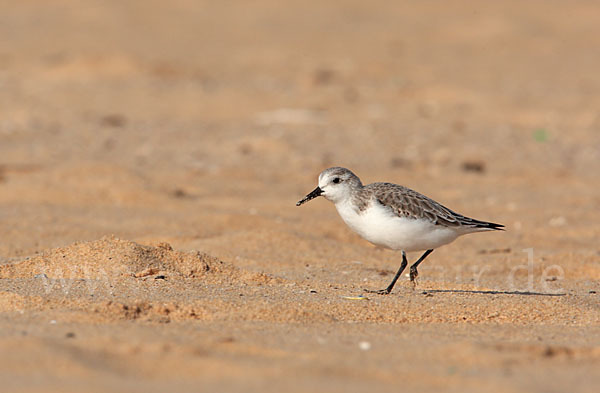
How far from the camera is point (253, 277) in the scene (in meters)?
5.53

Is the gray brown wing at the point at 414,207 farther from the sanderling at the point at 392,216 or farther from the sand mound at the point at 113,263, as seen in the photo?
the sand mound at the point at 113,263

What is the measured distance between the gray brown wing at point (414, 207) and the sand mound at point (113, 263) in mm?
1011

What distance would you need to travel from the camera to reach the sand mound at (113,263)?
211 inches

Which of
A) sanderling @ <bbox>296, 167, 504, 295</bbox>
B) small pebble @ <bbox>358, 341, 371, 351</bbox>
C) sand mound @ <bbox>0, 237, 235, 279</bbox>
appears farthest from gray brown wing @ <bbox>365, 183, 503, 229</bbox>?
small pebble @ <bbox>358, 341, 371, 351</bbox>

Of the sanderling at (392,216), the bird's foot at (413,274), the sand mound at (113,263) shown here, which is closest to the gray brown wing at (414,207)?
the sanderling at (392,216)

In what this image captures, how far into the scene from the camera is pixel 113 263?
542 cm

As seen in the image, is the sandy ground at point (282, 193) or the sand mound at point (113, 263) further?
the sand mound at point (113, 263)

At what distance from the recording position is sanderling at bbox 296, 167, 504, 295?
17.5ft

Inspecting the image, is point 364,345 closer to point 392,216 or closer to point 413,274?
point 392,216

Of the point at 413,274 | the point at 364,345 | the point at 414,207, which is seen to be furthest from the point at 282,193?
the point at 364,345

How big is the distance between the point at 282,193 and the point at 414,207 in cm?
380

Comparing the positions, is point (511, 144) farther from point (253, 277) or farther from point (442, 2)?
point (442, 2)

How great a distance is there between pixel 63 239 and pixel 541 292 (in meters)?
3.46

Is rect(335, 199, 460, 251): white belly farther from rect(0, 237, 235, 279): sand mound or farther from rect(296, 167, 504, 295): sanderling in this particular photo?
rect(0, 237, 235, 279): sand mound
